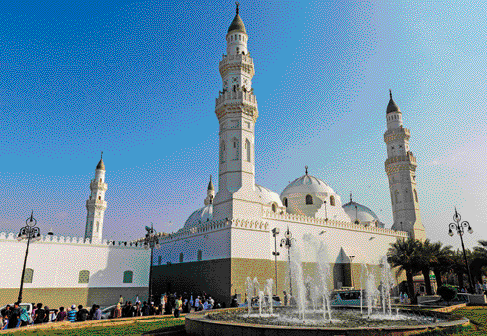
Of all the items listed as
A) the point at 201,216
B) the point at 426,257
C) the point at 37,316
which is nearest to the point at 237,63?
the point at 201,216

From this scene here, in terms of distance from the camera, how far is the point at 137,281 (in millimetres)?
25438

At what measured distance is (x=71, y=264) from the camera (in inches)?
914

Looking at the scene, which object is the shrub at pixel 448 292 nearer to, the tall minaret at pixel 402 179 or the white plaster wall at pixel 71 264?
the white plaster wall at pixel 71 264

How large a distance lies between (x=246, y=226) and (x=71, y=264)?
39.1ft

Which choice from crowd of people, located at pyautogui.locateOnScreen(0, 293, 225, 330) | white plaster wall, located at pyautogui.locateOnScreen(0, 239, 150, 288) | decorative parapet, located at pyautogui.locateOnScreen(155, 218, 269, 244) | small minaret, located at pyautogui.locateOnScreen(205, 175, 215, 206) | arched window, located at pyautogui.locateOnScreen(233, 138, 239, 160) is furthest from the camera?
small minaret, located at pyautogui.locateOnScreen(205, 175, 215, 206)

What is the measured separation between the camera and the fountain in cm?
743

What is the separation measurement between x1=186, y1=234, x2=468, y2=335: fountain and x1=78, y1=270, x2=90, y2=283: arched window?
1082cm

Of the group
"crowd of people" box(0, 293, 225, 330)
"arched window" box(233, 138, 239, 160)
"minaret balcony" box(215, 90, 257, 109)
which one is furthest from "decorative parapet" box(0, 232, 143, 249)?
"minaret balcony" box(215, 90, 257, 109)

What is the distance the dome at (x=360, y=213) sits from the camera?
42.3 metres

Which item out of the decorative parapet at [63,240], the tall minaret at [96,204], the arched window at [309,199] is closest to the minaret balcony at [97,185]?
the tall minaret at [96,204]

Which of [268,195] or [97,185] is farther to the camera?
[97,185]

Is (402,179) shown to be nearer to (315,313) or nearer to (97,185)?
(315,313)

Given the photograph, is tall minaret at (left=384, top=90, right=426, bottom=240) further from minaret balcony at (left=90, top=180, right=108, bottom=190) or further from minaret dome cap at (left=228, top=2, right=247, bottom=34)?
minaret balcony at (left=90, top=180, right=108, bottom=190)

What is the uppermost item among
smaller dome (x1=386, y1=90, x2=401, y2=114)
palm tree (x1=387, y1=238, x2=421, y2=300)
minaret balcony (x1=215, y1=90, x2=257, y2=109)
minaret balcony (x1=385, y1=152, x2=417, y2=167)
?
smaller dome (x1=386, y1=90, x2=401, y2=114)
